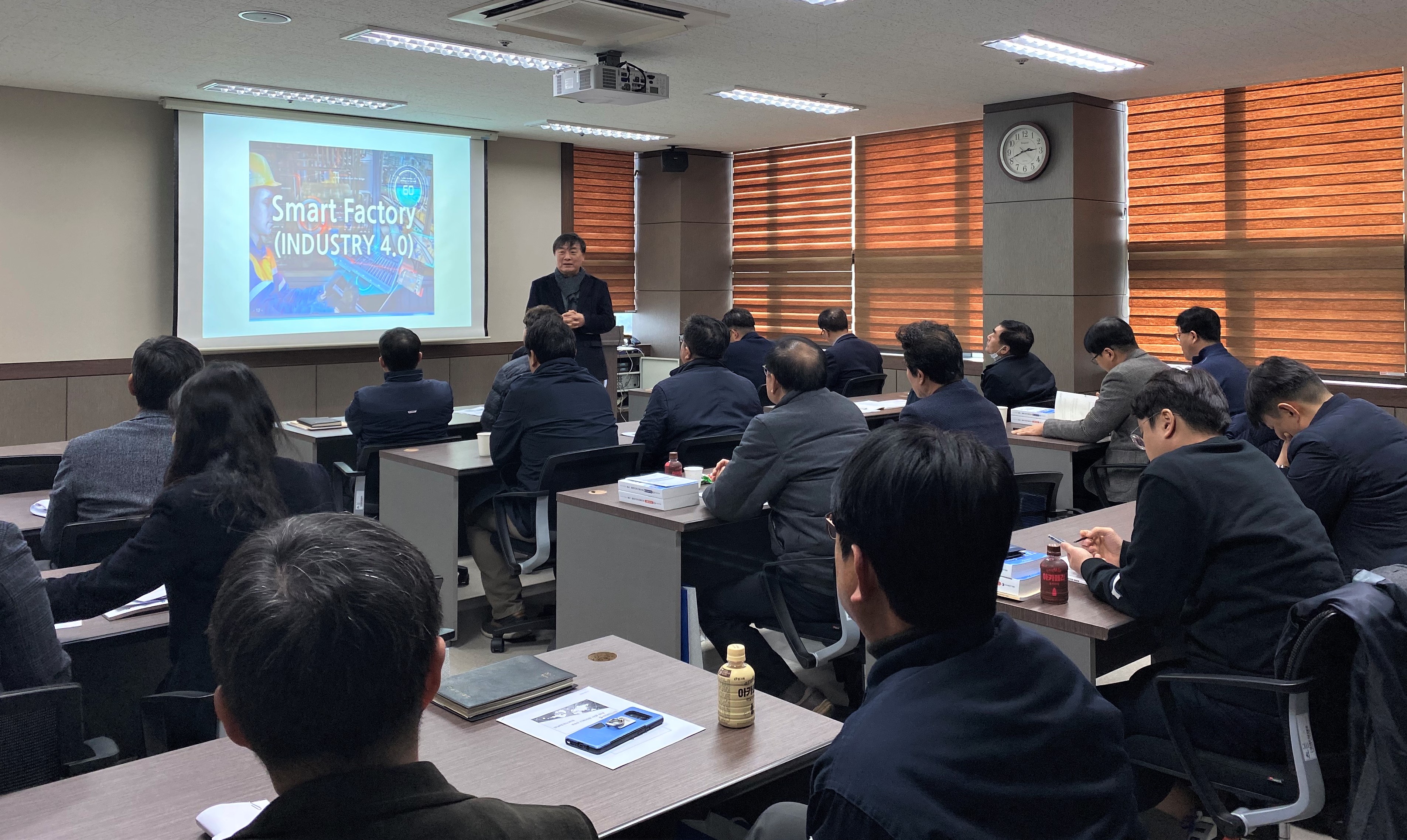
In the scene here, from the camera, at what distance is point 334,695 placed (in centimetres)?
98

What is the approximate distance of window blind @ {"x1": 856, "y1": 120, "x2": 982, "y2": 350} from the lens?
883 cm

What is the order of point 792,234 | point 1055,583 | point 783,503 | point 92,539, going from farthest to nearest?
point 792,234 < point 783,503 < point 92,539 < point 1055,583

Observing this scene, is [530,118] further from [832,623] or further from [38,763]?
[38,763]

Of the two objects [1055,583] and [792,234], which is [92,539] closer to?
[1055,583]

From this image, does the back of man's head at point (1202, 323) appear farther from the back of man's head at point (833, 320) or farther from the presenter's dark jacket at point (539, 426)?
the presenter's dark jacket at point (539, 426)

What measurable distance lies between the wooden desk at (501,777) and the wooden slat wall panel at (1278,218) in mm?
6556

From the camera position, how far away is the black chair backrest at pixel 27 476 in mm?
4246

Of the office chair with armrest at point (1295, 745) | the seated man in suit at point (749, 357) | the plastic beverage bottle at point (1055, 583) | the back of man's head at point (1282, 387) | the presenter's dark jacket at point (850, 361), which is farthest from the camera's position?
the presenter's dark jacket at point (850, 361)

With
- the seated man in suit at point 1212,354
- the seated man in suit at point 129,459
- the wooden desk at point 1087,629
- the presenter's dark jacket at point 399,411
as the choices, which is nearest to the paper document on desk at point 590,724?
the wooden desk at point 1087,629

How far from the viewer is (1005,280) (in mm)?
8031

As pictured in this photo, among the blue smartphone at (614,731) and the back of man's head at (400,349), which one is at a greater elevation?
the back of man's head at (400,349)

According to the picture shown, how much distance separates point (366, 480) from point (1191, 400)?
399 cm

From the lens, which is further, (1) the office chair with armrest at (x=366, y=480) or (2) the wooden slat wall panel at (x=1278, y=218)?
(2) the wooden slat wall panel at (x=1278, y=218)

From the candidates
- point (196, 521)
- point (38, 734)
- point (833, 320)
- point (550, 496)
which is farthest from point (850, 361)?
point (38, 734)
